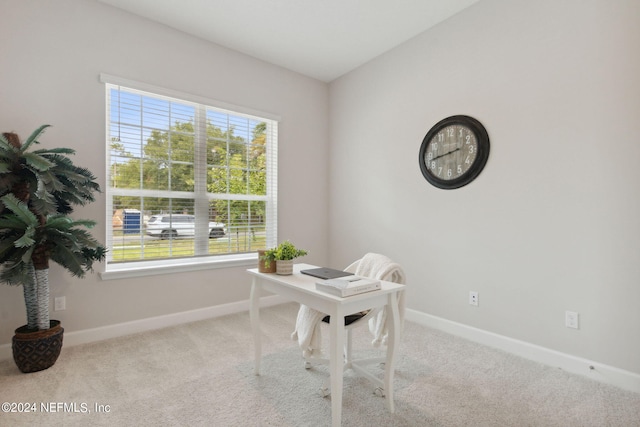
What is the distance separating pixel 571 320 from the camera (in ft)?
7.32

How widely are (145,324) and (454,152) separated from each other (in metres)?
3.24

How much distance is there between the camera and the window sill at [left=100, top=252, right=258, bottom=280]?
2803 mm

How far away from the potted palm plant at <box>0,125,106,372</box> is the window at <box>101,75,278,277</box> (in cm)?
54

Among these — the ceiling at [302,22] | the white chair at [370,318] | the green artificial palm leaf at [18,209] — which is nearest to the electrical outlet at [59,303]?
the green artificial palm leaf at [18,209]

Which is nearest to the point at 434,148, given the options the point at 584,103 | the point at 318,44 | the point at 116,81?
the point at 584,103

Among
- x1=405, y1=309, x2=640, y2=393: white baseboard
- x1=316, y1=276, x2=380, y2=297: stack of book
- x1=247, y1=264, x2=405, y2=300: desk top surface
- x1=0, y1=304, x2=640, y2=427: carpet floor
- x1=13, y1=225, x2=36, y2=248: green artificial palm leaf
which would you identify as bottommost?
x1=0, y1=304, x2=640, y2=427: carpet floor

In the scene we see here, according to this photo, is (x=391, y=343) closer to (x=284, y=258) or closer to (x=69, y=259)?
(x=284, y=258)

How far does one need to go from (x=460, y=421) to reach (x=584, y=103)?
2.20 m

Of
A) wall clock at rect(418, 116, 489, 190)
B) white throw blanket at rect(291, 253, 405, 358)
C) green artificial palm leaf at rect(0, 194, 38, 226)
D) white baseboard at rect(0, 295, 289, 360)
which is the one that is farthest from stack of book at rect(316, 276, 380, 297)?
white baseboard at rect(0, 295, 289, 360)

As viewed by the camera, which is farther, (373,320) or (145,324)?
(145,324)

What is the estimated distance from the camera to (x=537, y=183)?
2.38 meters

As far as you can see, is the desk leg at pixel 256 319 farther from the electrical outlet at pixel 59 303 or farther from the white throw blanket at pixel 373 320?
the electrical outlet at pixel 59 303

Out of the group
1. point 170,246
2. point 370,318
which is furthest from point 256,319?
point 170,246

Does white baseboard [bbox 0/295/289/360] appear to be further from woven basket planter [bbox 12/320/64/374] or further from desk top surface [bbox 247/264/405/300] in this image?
desk top surface [bbox 247/264/405/300]
